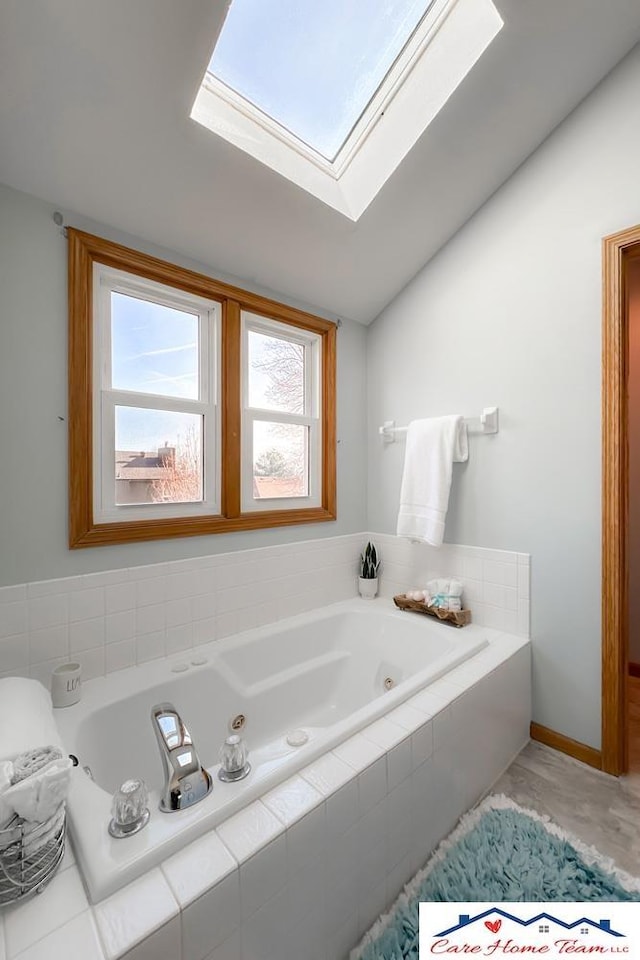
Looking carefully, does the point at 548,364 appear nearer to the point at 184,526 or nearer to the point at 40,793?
the point at 184,526

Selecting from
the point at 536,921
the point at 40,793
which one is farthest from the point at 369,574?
the point at 40,793

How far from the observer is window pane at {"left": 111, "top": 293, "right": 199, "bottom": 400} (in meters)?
1.70

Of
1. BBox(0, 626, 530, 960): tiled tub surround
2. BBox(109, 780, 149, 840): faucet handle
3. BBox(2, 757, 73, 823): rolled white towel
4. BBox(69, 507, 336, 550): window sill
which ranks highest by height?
BBox(69, 507, 336, 550): window sill

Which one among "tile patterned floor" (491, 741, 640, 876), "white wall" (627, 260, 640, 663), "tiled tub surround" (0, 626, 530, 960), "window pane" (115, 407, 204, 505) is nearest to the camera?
"tiled tub surround" (0, 626, 530, 960)

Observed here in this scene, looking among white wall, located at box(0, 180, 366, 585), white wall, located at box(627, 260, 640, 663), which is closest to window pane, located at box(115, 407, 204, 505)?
white wall, located at box(0, 180, 366, 585)

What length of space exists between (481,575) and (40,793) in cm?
185

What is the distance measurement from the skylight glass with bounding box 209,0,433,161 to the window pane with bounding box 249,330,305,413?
35.3 inches

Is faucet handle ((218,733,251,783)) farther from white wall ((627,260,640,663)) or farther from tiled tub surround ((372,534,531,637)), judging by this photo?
white wall ((627,260,640,663))

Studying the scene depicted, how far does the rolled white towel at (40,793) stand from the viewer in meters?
0.73

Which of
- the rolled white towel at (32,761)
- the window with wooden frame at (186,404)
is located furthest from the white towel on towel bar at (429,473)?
the rolled white towel at (32,761)

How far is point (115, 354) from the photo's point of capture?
1689mm

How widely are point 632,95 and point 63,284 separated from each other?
227 cm

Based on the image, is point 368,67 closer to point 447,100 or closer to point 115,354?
point 447,100

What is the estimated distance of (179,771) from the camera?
3.04 feet
